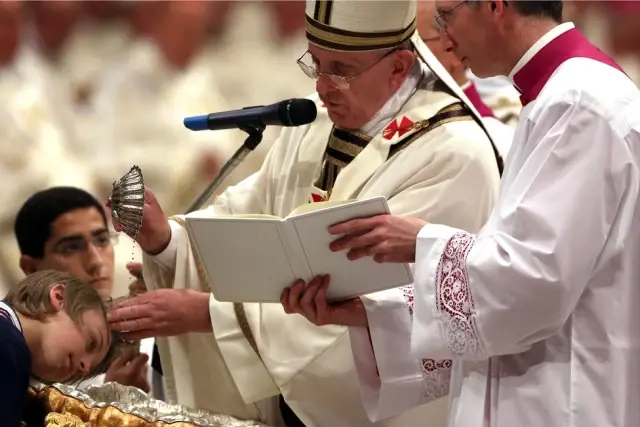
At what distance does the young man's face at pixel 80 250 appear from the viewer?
10.8 feet

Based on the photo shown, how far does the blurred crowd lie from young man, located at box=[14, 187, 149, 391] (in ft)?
6.14

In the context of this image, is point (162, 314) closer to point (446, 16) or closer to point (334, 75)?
point (334, 75)

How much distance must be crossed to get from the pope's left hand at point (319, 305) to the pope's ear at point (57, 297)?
502 millimetres

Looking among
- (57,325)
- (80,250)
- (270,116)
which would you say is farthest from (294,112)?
(80,250)

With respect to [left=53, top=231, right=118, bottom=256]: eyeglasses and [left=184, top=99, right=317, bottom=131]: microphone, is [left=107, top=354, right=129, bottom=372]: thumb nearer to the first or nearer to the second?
[left=53, top=231, right=118, bottom=256]: eyeglasses

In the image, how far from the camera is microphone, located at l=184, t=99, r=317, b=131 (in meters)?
2.43

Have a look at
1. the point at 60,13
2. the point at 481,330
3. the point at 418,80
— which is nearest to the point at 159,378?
the point at 418,80

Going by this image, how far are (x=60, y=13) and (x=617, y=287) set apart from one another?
411 cm

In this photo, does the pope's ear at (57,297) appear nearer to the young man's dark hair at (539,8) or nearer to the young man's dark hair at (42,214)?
the young man's dark hair at (42,214)

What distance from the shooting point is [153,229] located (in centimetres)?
288

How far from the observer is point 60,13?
5.54 metres

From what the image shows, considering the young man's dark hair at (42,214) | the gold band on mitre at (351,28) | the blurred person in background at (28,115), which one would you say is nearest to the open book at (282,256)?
the gold band on mitre at (351,28)

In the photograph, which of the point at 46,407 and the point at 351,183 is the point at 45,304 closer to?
the point at 46,407

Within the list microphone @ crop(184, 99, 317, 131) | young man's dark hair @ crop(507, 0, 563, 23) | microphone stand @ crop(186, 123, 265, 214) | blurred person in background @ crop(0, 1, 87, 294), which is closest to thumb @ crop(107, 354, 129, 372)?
microphone stand @ crop(186, 123, 265, 214)
